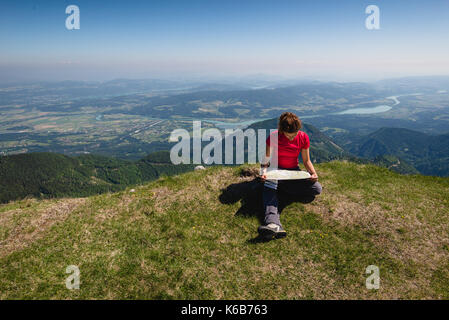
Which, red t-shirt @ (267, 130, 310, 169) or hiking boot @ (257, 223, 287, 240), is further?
red t-shirt @ (267, 130, 310, 169)

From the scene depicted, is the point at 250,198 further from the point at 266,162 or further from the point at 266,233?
→ the point at 266,233

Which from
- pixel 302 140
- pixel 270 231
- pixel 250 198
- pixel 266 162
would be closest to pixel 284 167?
pixel 266 162

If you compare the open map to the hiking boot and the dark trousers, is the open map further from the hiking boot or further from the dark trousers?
the hiking boot

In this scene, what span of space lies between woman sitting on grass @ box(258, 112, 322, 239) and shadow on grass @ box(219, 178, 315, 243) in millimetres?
506

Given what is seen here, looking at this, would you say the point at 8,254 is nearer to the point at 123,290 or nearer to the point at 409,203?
the point at 123,290

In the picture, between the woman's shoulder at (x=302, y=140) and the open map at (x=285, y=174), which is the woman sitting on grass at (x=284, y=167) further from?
the open map at (x=285, y=174)

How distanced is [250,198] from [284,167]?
276 cm

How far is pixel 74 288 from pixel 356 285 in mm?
9982

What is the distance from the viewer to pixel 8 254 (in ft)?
29.8

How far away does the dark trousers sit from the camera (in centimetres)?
1034

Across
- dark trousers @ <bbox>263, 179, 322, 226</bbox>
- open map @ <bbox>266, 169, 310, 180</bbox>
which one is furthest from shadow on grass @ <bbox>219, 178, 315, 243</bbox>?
open map @ <bbox>266, 169, 310, 180</bbox>

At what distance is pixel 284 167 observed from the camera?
36.6 feet

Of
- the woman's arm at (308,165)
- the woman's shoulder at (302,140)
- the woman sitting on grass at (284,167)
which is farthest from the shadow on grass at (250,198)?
the woman's shoulder at (302,140)
